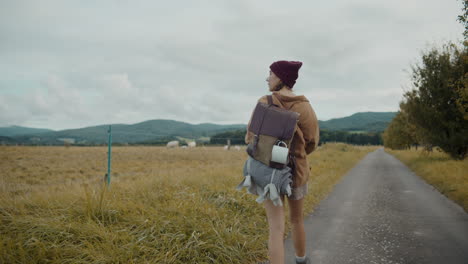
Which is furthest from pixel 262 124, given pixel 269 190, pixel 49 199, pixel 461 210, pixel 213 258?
pixel 461 210

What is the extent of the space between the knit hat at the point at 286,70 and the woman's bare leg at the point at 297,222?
1.20 m

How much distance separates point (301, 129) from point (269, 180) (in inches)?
22.9

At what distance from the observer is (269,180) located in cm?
239

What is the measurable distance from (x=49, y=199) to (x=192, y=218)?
2.14 metres

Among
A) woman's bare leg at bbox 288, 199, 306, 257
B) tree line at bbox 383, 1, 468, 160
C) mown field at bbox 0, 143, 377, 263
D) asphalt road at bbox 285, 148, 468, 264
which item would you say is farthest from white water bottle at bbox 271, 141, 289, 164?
tree line at bbox 383, 1, 468, 160

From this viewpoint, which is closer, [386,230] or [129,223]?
[129,223]

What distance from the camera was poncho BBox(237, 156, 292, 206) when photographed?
236 cm

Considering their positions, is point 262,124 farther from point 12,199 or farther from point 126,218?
point 12,199

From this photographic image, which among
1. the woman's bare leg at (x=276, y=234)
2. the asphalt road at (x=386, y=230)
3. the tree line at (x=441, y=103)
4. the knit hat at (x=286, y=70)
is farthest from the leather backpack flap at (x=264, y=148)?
the tree line at (x=441, y=103)

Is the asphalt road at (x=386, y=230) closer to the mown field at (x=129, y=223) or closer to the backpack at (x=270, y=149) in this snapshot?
the mown field at (x=129, y=223)

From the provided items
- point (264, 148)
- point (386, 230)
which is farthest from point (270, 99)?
point (386, 230)

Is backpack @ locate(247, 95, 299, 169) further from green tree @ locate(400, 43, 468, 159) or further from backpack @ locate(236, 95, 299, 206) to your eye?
green tree @ locate(400, 43, 468, 159)

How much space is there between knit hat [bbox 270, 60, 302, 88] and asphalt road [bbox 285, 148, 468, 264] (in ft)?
7.40

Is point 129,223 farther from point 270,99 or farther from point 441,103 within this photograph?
point 441,103
